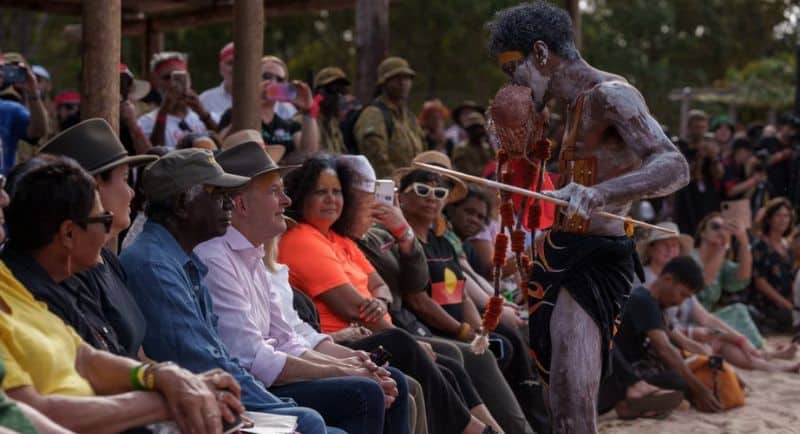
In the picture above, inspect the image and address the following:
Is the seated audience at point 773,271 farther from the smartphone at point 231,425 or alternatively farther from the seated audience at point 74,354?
the seated audience at point 74,354

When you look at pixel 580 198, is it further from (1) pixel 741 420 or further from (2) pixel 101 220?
(1) pixel 741 420

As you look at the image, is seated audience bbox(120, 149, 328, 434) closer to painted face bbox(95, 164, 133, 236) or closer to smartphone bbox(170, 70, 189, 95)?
painted face bbox(95, 164, 133, 236)

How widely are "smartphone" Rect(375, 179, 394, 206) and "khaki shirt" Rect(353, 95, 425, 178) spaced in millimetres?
2098

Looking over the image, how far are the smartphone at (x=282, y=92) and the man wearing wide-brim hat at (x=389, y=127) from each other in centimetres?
96

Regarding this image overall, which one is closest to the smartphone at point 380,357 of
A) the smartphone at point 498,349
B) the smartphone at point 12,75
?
the smartphone at point 498,349

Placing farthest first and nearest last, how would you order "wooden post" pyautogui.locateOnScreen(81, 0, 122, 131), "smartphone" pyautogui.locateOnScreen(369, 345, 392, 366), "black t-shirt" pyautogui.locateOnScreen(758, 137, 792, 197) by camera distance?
"black t-shirt" pyautogui.locateOnScreen(758, 137, 792, 197)
"wooden post" pyautogui.locateOnScreen(81, 0, 122, 131)
"smartphone" pyautogui.locateOnScreen(369, 345, 392, 366)

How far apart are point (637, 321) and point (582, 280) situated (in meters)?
3.30

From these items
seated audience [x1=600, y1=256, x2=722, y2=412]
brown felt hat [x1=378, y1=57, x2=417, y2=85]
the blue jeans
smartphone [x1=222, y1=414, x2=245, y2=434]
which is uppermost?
brown felt hat [x1=378, y1=57, x2=417, y2=85]

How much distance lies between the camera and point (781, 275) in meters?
11.9

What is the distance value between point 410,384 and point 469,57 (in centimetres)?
2151

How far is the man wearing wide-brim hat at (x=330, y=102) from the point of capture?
877 cm

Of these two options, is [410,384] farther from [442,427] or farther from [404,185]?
[404,185]

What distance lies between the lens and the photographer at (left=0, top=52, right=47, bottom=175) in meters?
6.99

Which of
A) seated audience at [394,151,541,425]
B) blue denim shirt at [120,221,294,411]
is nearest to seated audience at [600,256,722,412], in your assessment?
seated audience at [394,151,541,425]
